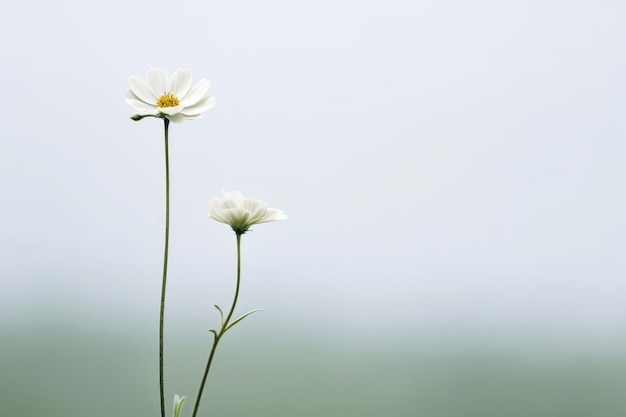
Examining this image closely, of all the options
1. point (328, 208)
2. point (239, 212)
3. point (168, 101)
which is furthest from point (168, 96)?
point (328, 208)

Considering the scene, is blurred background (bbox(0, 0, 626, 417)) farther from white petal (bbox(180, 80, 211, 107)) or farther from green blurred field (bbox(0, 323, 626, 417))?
white petal (bbox(180, 80, 211, 107))

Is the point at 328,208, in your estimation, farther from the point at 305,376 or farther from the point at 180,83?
the point at 180,83

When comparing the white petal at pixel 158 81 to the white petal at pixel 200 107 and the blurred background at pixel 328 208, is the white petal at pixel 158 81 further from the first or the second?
the blurred background at pixel 328 208

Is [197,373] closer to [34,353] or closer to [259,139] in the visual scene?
[34,353]

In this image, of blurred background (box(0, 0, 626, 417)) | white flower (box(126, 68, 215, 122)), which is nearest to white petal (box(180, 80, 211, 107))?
white flower (box(126, 68, 215, 122))

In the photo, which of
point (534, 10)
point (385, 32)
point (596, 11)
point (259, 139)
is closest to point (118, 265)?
point (259, 139)

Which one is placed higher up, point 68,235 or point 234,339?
point 68,235
